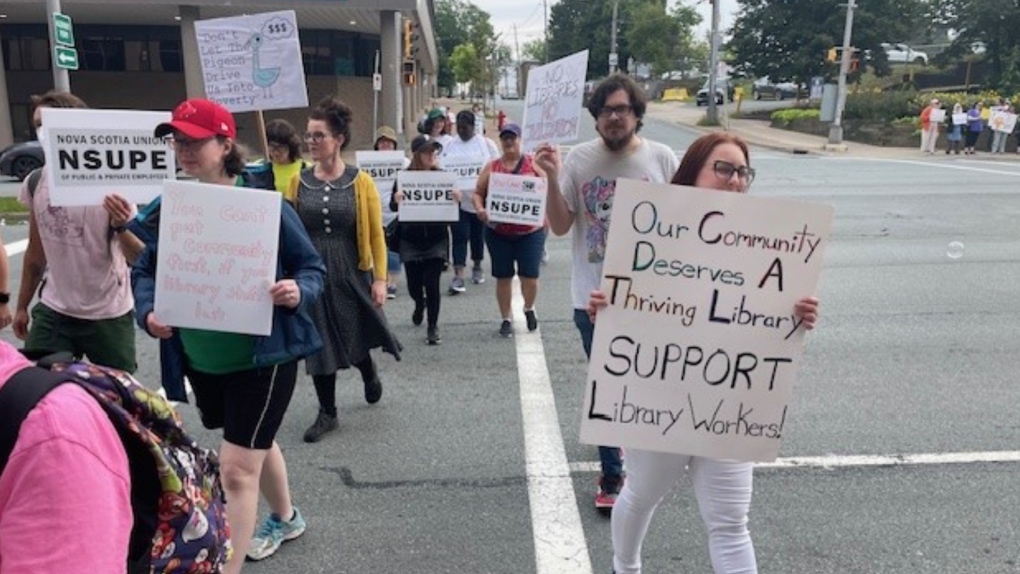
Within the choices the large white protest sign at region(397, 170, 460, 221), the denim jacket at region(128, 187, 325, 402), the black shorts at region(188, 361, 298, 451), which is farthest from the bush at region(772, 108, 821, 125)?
the black shorts at region(188, 361, 298, 451)

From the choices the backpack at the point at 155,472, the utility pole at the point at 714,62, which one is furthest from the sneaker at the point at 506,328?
the utility pole at the point at 714,62

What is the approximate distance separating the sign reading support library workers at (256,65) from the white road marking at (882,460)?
3.33 meters

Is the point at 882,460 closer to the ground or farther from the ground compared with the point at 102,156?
closer to the ground

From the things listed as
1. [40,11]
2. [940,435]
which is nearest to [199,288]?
[940,435]

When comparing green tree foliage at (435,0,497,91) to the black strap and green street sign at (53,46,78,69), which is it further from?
the black strap

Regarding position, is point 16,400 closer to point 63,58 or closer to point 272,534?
point 272,534

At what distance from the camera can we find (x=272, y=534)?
3.61m

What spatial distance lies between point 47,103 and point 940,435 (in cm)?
496

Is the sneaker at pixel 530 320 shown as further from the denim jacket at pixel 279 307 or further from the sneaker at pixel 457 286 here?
the denim jacket at pixel 279 307

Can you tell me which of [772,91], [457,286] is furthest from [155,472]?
[772,91]

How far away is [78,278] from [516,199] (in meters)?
3.80

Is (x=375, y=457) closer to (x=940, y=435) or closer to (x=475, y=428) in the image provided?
(x=475, y=428)

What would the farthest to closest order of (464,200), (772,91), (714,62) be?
(772,91) → (714,62) → (464,200)

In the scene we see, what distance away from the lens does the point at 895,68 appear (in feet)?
197
